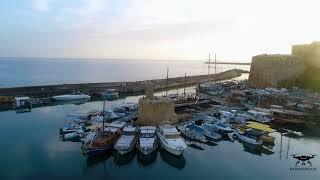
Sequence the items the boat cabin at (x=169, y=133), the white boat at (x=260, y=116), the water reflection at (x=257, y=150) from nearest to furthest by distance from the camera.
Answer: the boat cabin at (x=169, y=133) < the water reflection at (x=257, y=150) < the white boat at (x=260, y=116)

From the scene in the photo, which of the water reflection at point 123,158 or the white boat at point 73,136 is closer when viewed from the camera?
the water reflection at point 123,158

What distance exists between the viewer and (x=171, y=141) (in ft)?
78.7

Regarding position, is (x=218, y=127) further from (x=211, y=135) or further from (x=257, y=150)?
(x=257, y=150)

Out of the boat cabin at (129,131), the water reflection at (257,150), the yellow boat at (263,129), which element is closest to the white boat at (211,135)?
the water reflection at (257,150)

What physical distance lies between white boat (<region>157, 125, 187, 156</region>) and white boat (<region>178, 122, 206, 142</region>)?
268cm

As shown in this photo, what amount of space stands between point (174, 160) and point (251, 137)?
8313 mm

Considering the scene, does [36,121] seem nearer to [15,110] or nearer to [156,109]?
[15,110]

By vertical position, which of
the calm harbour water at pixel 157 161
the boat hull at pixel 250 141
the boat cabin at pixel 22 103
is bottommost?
the calm harbour water at pixel 157 161

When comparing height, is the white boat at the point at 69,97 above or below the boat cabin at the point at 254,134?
above

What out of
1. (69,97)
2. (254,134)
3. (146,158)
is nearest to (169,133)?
(146,158)

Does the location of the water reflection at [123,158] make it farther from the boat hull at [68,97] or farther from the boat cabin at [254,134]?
the boat hull at [68,97]

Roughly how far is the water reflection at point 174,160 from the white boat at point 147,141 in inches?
37.3

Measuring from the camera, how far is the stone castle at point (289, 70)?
197 feet

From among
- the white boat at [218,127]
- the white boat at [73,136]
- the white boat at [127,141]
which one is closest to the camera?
the white boat at [127,141]
